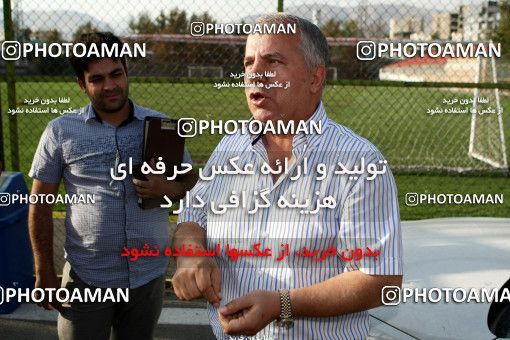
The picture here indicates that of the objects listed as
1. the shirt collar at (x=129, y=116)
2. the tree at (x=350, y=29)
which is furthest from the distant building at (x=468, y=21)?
the shirt collar at (x=129, y=116)

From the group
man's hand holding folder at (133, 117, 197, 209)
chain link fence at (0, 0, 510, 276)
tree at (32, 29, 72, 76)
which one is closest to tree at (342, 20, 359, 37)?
chain link fence at (0, 0, 510, 276)

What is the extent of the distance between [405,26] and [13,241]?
259cm

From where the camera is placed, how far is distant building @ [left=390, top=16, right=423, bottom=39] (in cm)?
394

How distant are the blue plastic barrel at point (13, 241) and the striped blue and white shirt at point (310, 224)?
6.24 feet

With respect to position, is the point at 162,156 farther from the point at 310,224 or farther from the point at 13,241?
the point at 13,241

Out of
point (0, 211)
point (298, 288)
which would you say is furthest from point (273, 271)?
point (0, 211)

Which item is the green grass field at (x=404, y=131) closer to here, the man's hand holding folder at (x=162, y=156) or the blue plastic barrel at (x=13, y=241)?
the blue plastic barrel at (x=13, y=241)

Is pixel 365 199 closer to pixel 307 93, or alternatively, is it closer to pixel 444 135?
pixel 307 93

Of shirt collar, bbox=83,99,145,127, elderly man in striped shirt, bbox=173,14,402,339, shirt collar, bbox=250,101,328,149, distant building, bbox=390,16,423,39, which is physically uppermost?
distant building, bbox=390,16,423,39

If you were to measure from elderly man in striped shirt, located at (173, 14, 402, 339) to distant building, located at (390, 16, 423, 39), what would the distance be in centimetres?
252

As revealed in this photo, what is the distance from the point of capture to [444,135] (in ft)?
27.4

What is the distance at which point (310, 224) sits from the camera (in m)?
1.38

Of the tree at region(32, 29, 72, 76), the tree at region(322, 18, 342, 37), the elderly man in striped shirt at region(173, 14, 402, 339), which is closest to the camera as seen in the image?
the elderly man in striped shirt at region(173, 14, 402, 339)

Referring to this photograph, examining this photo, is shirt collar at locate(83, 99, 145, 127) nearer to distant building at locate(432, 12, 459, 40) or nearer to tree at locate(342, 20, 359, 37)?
distant building at locate(432, 12, 459, 40)
